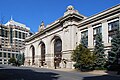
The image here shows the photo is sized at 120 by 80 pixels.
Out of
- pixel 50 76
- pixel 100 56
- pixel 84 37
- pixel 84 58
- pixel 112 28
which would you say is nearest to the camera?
pixel 50 76

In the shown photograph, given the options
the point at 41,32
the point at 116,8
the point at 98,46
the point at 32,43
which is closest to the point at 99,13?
the point at 116,8

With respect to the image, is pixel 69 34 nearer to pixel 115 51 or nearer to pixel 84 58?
pixel 84 58

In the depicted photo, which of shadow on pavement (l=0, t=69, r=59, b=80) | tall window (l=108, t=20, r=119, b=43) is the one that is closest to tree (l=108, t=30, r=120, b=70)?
tall window (l=108, t=20, r=119, b=43)

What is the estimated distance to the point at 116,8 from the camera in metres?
35.1

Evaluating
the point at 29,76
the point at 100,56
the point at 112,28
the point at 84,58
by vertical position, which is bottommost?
the point at 29,76

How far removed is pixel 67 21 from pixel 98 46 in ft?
44.9

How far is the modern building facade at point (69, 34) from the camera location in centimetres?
3681

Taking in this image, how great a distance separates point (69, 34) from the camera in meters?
44.8

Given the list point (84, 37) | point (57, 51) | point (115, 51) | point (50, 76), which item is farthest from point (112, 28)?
point (57, 51)

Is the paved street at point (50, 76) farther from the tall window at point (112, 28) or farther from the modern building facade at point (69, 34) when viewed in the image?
the modern building facade at point (69, 34)

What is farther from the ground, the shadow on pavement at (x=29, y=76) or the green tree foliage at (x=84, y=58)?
the green tree foliage at (x=84, y=58)

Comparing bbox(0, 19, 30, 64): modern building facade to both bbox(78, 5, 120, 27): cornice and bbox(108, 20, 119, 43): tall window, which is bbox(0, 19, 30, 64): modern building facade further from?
bbox(108, 20, 119, 43): tall window

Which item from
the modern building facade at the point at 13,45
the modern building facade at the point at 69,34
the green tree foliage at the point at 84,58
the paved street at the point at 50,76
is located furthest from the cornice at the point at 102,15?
the modern building facade at the point at 13,45

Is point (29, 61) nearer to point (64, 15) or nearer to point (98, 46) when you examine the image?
point (64, 15)
